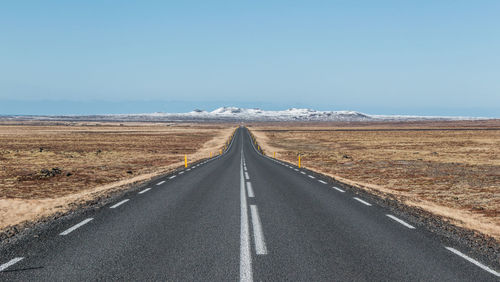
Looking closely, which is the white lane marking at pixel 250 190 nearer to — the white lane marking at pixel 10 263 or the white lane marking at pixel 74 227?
the white lane marking at pixel 74 227

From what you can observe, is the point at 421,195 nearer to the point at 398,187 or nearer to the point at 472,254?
the point at 398,187

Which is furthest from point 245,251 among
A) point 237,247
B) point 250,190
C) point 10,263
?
point 250,190

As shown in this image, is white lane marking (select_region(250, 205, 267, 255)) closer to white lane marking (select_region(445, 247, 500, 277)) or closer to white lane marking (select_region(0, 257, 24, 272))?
white lane marking (select_region(445, 247, 500, 277))

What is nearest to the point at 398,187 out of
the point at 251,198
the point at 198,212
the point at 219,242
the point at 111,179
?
the point at 251,198

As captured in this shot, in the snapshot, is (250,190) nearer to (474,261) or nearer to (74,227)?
(74,227)

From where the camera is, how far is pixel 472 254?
6.37 m

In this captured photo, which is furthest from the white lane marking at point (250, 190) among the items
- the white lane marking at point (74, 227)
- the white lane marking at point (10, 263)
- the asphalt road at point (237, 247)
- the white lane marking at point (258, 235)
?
the white lane marking at point (10, 263)

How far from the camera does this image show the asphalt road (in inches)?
212

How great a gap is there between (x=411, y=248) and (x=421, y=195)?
8.45 metres

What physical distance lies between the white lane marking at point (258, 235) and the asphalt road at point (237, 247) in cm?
2

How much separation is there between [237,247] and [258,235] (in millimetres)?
890

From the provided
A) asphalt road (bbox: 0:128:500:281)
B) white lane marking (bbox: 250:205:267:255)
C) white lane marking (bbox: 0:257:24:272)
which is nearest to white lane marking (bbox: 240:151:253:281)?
asphalt road (bbox: 0:128:500:281)

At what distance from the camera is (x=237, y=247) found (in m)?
6.62

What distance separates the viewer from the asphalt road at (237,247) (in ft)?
17.7
